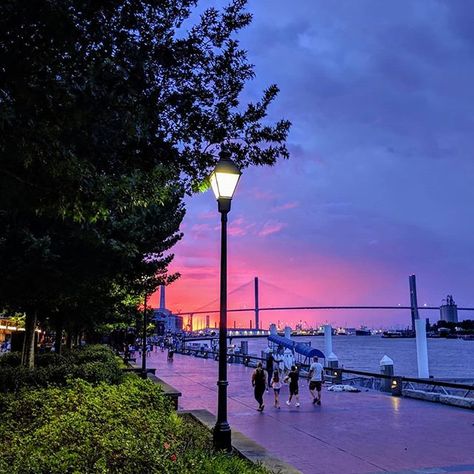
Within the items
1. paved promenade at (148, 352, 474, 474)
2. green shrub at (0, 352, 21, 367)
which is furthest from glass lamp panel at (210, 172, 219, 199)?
green shrub at (0, 352, 21, 367)

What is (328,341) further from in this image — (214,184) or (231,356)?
(214,184)

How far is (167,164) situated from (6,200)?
7.77 feet

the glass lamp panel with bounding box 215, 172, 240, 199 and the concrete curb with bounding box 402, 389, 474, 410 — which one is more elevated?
the glass lamp panel with bounding box 215, 172, 240, 199

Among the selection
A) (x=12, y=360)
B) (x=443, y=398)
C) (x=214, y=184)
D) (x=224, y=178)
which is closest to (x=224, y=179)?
(x=224, y=178)

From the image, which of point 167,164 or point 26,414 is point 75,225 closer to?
point 167,164

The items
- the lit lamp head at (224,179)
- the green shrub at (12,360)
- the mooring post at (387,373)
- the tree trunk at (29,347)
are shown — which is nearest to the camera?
the lit lamp head at (224,179)

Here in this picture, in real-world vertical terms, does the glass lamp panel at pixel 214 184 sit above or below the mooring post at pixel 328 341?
above

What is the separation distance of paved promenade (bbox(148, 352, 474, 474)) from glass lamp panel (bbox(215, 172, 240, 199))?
4.94 m

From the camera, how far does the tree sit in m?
4.64

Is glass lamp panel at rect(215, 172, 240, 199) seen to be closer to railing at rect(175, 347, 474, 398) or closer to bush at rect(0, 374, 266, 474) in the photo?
bush at rect(0, 374, 266, 474)

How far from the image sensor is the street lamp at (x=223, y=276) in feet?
26.2

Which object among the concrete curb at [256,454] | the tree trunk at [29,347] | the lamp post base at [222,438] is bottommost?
the concrete curb at [256,454]

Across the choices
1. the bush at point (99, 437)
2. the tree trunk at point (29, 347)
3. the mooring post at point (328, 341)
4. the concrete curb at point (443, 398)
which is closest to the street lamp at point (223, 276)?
the bush at point (99, 437)

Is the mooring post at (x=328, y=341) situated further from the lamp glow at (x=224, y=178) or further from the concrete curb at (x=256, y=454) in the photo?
the lamp glow at (x=224, y=178)
